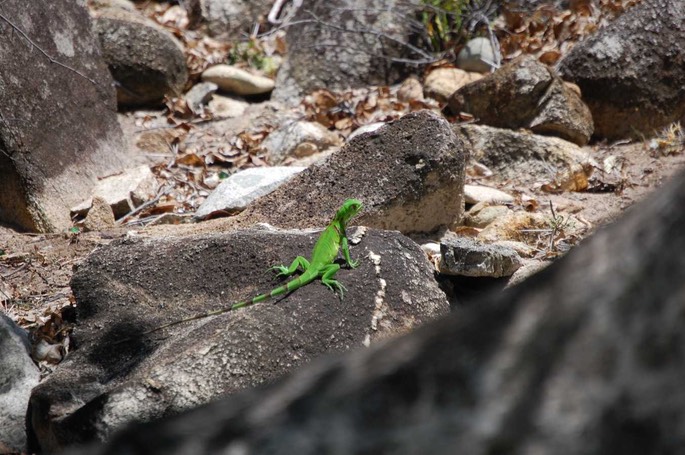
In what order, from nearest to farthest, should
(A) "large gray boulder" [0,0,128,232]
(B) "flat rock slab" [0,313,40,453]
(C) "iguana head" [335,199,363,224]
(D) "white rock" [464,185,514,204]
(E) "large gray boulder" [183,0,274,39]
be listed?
(B) "flat rock slab" [0,313,40,453], (C) "iguana head" [335,199,363,224], (A) "large gray boulder" [0,0,128,232], (D) "white rock" [464,185,514,204], (E) "large gray boulder" [183,0,274,39]

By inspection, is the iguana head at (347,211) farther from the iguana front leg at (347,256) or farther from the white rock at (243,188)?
the white rock at (243,188)

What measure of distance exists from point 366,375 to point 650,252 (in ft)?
1.90

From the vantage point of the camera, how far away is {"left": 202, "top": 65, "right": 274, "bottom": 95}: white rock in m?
9.61

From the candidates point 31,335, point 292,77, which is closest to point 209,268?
point 31,335

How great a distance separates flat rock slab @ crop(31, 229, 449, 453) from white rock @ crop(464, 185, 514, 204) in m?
2.15

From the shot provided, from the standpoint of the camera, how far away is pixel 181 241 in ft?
15.9

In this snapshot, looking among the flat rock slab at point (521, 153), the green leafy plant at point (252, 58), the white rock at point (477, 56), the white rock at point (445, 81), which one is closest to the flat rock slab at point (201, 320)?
the flat rock slab at point (521, 153)

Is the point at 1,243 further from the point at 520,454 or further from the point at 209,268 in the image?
the point at 520,454

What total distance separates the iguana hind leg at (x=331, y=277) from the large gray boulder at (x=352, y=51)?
534cm

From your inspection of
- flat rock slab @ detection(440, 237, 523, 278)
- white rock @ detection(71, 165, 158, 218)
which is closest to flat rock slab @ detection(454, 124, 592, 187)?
flat rock slab @ detection(440, 237, 523, 278)

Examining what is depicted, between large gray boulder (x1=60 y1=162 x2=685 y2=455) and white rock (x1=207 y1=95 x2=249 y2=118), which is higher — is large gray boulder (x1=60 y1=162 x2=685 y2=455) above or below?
above

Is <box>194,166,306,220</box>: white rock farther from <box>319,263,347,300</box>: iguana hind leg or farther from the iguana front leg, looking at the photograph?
<box>319,263,347,300</box>: iguana hind leg

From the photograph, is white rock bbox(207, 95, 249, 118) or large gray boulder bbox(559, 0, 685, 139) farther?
white rock bbox(207, 95, 249, 118)

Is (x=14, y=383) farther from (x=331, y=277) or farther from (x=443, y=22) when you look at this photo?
(x=443, y=22)
